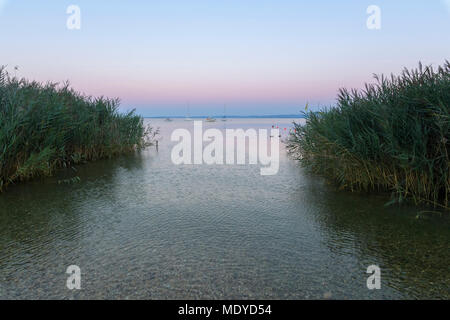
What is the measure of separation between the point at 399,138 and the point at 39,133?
920 cm

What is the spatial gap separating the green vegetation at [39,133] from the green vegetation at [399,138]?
7969mm

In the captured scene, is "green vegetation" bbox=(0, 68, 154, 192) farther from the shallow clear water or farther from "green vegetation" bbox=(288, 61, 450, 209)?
"green vegetation" bbox=(288, 61, 450, 209)

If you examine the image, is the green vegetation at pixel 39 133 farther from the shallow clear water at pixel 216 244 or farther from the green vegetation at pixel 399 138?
the green vegetation at pixel 399 138

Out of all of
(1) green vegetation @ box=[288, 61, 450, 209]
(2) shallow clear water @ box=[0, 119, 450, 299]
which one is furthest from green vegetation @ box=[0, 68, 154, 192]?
(1) green vegetation @ box=[288, 61, 450, 209]

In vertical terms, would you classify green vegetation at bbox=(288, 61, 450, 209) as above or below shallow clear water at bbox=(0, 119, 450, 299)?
above

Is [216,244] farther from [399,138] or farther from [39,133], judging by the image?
[39,133]

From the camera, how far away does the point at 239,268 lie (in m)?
3.17

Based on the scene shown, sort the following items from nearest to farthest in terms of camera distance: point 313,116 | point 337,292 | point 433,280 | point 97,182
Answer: point 337,292
point 433,280
point 97,182
point 313,116

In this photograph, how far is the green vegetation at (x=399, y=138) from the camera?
4.99m

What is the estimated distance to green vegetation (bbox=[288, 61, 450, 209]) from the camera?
4.99 metres

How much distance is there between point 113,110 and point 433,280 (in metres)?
13.8

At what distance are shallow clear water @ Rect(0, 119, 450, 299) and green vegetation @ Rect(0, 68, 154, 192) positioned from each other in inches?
34.2
